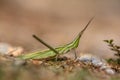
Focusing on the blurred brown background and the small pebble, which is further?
the blurred brown background

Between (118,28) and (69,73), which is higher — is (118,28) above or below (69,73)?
above

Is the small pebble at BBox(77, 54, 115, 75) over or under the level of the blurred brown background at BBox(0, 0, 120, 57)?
under

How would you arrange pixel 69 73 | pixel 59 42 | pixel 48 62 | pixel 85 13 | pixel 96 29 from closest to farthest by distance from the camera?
pixel 69 73, pixel 48 62, pixel 59 42, pixel 96 29, pixel 85 13

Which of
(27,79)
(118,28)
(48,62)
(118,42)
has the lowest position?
(27,79)

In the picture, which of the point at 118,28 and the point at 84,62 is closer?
the point at 84,62

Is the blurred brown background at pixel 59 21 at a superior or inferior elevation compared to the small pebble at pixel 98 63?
superior

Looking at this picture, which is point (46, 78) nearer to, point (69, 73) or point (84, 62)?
point (69, 73)

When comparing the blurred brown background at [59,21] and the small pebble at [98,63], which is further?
the blurred brown background at [59,21]

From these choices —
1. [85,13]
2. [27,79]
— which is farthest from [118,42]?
[27,79]
